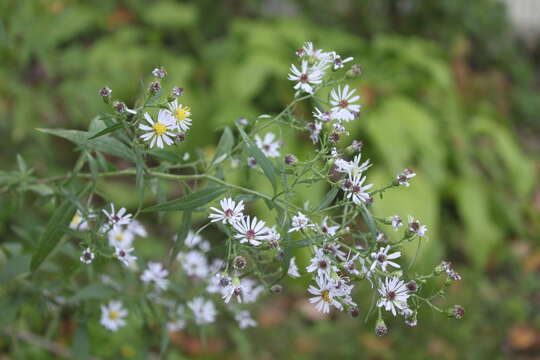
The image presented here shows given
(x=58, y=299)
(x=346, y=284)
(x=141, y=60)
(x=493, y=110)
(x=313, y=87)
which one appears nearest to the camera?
(x=346, y=284)

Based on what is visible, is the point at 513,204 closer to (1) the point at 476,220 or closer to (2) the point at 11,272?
(1) the point at 476,220

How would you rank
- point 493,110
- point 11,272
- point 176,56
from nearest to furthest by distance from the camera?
1. point 11,272
2. point 176,56
3. point 493,110

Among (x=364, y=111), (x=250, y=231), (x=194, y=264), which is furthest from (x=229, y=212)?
(x=364, y=111)

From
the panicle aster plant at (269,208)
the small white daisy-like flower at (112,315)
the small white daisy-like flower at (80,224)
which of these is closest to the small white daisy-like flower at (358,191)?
the panicle aster plant at (269,208)

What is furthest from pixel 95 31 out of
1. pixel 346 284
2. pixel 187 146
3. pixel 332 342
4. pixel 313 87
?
pixel 346 284

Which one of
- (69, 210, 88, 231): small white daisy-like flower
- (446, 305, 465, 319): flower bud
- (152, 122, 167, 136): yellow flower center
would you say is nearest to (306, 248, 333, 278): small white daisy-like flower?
(446, 305, 465, 319): flower bud

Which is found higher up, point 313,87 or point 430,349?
point 430,349
